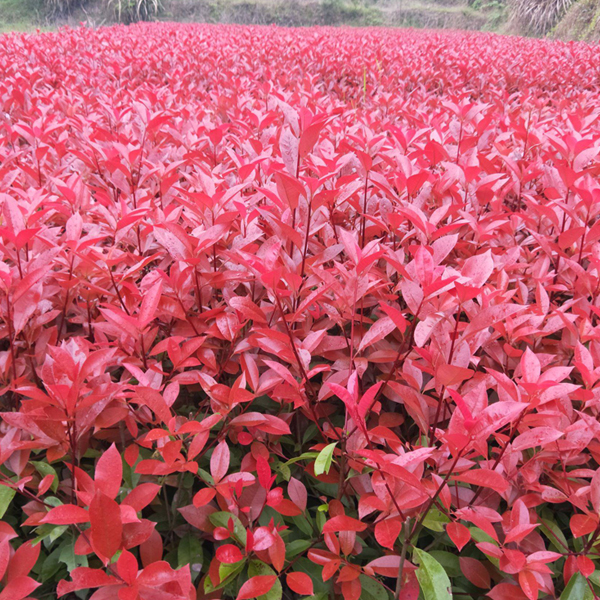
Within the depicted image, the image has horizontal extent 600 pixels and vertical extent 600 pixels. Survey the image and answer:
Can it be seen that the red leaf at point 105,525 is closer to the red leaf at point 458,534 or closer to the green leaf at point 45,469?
the green leaf at point 45,469

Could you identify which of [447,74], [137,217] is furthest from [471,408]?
[447,74]

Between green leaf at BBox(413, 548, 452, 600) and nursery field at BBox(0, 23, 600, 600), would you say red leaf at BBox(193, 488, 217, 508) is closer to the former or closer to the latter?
nursery field at BBox(0, 23, 600, 600)

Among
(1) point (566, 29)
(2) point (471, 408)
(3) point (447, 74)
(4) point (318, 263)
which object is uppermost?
(1) point (566, 29)

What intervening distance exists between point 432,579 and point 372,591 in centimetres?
23

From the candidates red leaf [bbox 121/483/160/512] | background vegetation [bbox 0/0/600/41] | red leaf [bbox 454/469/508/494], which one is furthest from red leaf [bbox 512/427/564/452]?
background vegetation [bbox 0/0/600/41]

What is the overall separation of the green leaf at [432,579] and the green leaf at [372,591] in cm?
21

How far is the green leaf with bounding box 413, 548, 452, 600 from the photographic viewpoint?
809 millimetres

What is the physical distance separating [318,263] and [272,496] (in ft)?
1.78

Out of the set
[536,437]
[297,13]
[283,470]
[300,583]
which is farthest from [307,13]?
[300,583]

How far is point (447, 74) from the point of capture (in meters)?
4.88

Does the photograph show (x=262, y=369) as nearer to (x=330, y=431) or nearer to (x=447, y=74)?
(x=330, y=431)

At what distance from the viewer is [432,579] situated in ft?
2.69

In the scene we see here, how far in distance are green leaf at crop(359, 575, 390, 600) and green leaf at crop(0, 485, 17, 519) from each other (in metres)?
0.74

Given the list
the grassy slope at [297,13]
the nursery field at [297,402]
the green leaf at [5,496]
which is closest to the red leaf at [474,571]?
the nursery field at [297,402]
